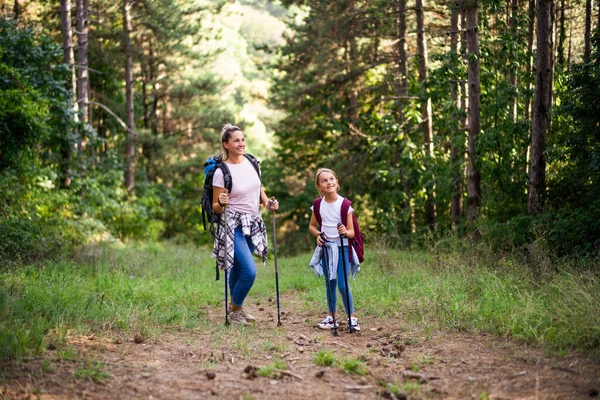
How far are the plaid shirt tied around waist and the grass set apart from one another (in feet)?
2.71

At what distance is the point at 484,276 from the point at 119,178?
15.2 meters

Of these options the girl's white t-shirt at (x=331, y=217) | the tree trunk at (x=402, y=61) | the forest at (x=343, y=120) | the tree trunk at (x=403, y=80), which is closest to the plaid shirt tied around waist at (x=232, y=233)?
the girl's white t-shirt at (x=331, y=217)

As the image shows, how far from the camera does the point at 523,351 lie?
16.7 ft

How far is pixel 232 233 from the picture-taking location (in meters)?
6.68

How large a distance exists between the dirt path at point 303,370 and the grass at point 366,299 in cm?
27

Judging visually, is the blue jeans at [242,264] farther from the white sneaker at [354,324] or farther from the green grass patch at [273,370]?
the green grass patch at [273,370]

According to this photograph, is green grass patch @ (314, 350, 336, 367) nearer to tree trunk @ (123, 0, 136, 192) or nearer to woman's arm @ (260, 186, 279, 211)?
woman's arm @ (260, 186, 279, 211)

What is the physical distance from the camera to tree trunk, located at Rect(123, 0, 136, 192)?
21.6m

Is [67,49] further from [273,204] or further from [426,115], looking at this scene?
[273,204]

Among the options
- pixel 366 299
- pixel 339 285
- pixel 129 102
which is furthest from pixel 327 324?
pixel 129 102

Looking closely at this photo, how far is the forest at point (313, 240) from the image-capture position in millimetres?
4809

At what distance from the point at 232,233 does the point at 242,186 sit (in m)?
0.56

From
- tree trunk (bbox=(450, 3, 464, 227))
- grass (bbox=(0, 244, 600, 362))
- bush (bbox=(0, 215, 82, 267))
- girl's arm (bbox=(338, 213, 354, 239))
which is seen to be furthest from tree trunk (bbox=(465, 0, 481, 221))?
bush (bbox=(0, 215, 82, 267))

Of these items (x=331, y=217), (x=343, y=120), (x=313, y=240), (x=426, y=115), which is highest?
(x=343, y=120)
